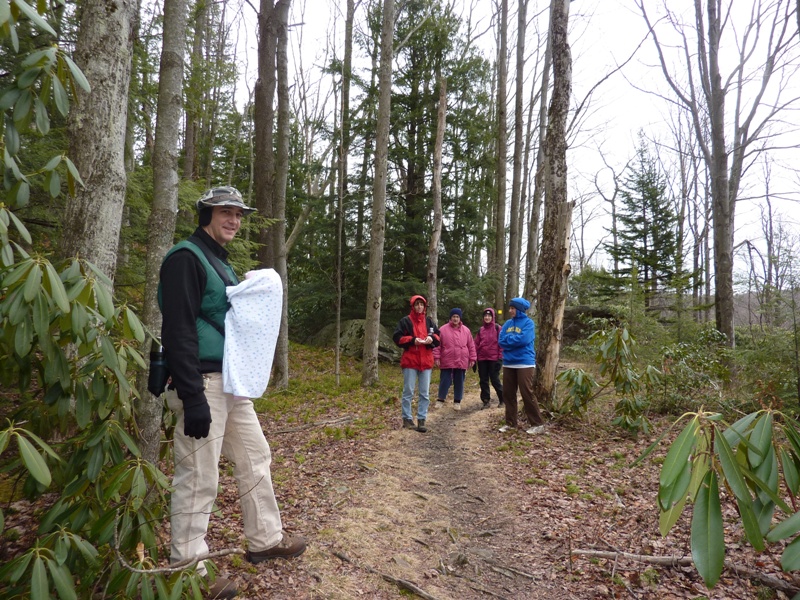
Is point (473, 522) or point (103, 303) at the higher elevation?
point (103, 303)

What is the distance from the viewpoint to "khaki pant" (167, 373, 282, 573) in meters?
2.71

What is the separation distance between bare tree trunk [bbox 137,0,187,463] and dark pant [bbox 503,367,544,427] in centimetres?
514

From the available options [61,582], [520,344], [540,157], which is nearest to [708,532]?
[61,582]

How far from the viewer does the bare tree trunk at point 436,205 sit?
1335 centimetres

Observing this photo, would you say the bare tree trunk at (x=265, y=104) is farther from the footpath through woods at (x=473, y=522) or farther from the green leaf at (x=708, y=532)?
the green leaf at (x=708, y=532)

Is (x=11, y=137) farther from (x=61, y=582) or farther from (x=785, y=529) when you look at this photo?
(x=785, y=529)

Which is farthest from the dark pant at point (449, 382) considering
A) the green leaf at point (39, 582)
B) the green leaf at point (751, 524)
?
the green leaf at point (751, 524)

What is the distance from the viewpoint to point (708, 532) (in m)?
1.38

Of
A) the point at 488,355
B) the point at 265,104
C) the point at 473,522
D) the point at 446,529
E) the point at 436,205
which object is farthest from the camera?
the point at 436,205

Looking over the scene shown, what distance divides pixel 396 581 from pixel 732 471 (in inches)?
107

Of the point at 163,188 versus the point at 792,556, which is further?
the point at 163,188

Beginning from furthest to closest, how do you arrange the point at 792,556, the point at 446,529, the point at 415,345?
the point at 415,345, the point at 446,529, the point at 792,556

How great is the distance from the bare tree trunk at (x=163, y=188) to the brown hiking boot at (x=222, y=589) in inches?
52.9

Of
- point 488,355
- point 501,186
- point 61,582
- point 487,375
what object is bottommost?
point 487,375
